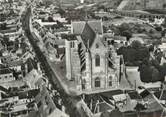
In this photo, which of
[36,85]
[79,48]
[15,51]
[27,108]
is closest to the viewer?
[27,108]

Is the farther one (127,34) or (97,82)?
(127,34)

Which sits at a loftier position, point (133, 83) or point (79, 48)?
point (79, 48)

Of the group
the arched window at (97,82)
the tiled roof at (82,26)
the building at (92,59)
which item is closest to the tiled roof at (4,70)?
the building at (92,59)

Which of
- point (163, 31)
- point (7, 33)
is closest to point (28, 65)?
point (7, 33)

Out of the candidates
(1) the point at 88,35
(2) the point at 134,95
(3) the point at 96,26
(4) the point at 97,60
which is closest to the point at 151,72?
(4) the point at 97,60

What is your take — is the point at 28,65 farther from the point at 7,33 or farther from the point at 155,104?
the point at 7,33

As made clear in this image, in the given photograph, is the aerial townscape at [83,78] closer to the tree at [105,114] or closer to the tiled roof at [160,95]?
the tree at [105,114]

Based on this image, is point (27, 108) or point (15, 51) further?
point (15, 51)

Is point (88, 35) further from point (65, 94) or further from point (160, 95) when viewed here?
point (160, 95)
